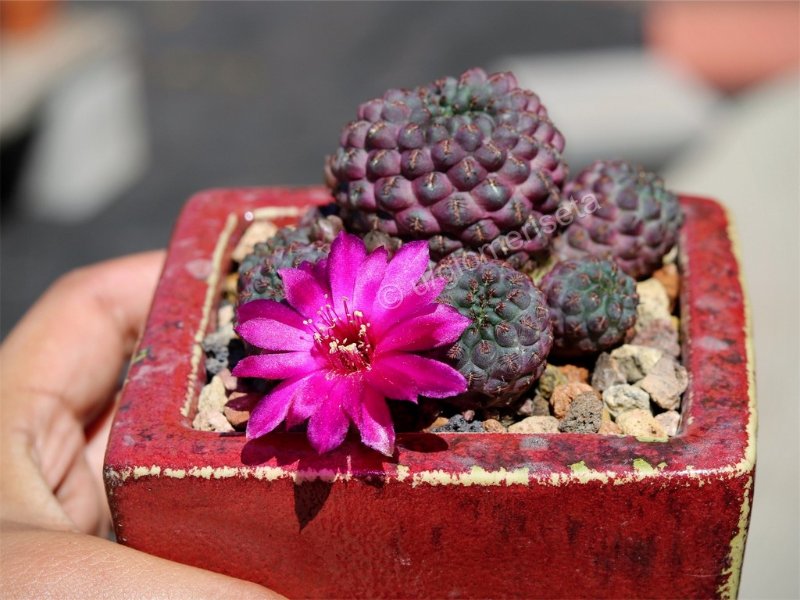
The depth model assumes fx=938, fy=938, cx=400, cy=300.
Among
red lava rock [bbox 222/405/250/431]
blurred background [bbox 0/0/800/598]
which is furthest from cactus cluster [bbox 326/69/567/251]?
blurred background [bbox 0/0/800/598]

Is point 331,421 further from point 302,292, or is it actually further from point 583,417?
point 583,417

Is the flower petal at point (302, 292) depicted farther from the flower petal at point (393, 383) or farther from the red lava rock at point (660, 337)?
the red lava rock at point (660, 337)

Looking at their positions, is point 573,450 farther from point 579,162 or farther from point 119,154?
point 119,154

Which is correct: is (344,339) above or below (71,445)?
above

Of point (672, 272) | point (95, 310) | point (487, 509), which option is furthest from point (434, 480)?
point (95, 310)

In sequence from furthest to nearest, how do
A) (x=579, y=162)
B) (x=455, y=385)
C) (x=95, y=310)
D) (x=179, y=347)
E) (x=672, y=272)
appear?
(x=579, y=162) → (x=95, y=310) → (x=672, y=272) → (x=179, y=347) → (x=455, y=385)

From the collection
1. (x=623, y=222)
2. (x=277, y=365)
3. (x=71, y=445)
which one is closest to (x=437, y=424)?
(x=277, y=365)

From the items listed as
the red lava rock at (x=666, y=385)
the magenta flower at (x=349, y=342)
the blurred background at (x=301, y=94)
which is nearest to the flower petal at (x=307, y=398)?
the magenta flower at (x=349, y=342)
